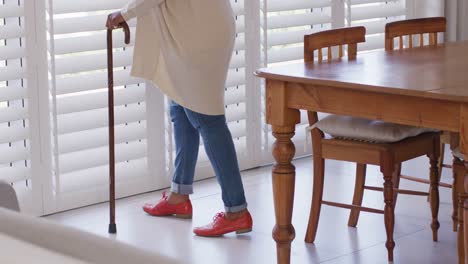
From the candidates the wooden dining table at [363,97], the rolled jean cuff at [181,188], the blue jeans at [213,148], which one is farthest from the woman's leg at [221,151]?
the wooden dining table at [363,97]

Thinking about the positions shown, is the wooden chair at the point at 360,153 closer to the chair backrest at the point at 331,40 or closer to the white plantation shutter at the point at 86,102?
the chair backrest at the point at 331,40

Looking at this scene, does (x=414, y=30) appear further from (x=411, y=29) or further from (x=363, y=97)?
(x=363, y=97)

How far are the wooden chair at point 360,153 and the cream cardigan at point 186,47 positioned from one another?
0.37 meters

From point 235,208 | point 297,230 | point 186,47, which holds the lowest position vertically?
point 297,230

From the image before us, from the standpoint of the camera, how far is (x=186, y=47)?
3.94m

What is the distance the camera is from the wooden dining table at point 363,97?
299cm

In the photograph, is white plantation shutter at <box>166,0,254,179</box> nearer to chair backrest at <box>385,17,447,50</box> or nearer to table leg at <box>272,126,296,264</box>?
chair backrest at <box>385,17,447,50</box>

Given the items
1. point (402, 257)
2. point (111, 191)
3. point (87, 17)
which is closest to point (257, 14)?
point (87, 17)

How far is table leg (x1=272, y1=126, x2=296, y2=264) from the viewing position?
3422 mm

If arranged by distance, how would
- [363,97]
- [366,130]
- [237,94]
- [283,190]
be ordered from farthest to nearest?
1. [237,94]
2. [366,130]
3. [283,190]
4. [363,97]

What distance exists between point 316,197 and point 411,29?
0.95 metres

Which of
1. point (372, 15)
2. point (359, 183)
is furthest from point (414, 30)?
point (372, 15)

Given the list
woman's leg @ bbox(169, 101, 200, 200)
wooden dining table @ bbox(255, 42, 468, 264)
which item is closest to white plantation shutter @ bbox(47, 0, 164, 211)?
woman's leg @ bbox(169, 101, 200, 200)

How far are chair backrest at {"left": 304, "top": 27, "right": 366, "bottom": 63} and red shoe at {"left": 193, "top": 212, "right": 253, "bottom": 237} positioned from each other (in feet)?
2.48
